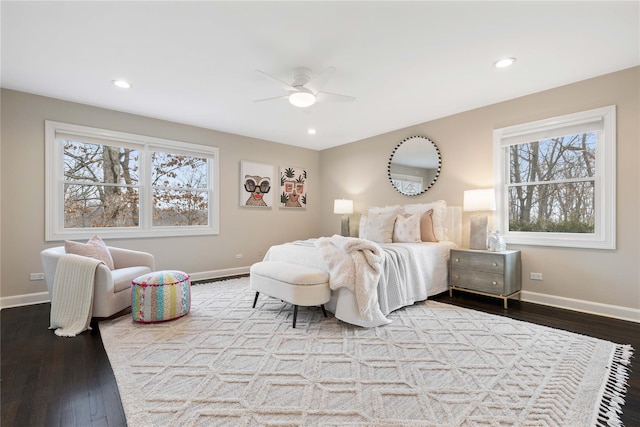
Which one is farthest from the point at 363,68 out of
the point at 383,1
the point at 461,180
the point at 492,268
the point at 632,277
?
the point at 632,277

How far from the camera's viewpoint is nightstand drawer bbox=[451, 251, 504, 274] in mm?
3308

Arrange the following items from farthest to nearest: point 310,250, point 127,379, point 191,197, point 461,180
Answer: point 191,197
point 461,180
point 310,250
point 127,379

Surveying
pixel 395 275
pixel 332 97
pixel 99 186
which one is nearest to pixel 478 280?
pixel 395 275

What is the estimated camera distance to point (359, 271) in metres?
2.69

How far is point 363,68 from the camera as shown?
2871mm

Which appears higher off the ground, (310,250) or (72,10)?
(72,10)

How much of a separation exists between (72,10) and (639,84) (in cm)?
490

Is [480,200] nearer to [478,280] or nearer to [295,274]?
[478,280]

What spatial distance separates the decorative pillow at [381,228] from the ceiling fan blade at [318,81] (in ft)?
6.85

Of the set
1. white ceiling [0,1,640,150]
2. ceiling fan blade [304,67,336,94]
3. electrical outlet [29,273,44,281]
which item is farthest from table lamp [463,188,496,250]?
electrical outlet [29,273,44,281]

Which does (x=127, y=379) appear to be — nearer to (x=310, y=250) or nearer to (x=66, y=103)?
(x=310, y=250)

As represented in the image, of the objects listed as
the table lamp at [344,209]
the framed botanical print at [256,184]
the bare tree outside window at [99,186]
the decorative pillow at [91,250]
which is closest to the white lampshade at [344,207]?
the table lamp at [344,209]

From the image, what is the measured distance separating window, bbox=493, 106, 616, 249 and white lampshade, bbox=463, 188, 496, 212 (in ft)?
0.90

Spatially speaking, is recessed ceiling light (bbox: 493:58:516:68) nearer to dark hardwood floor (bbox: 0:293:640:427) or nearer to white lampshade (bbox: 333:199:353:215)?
dark hardwood floor (bbox: 0:293:640:427)
